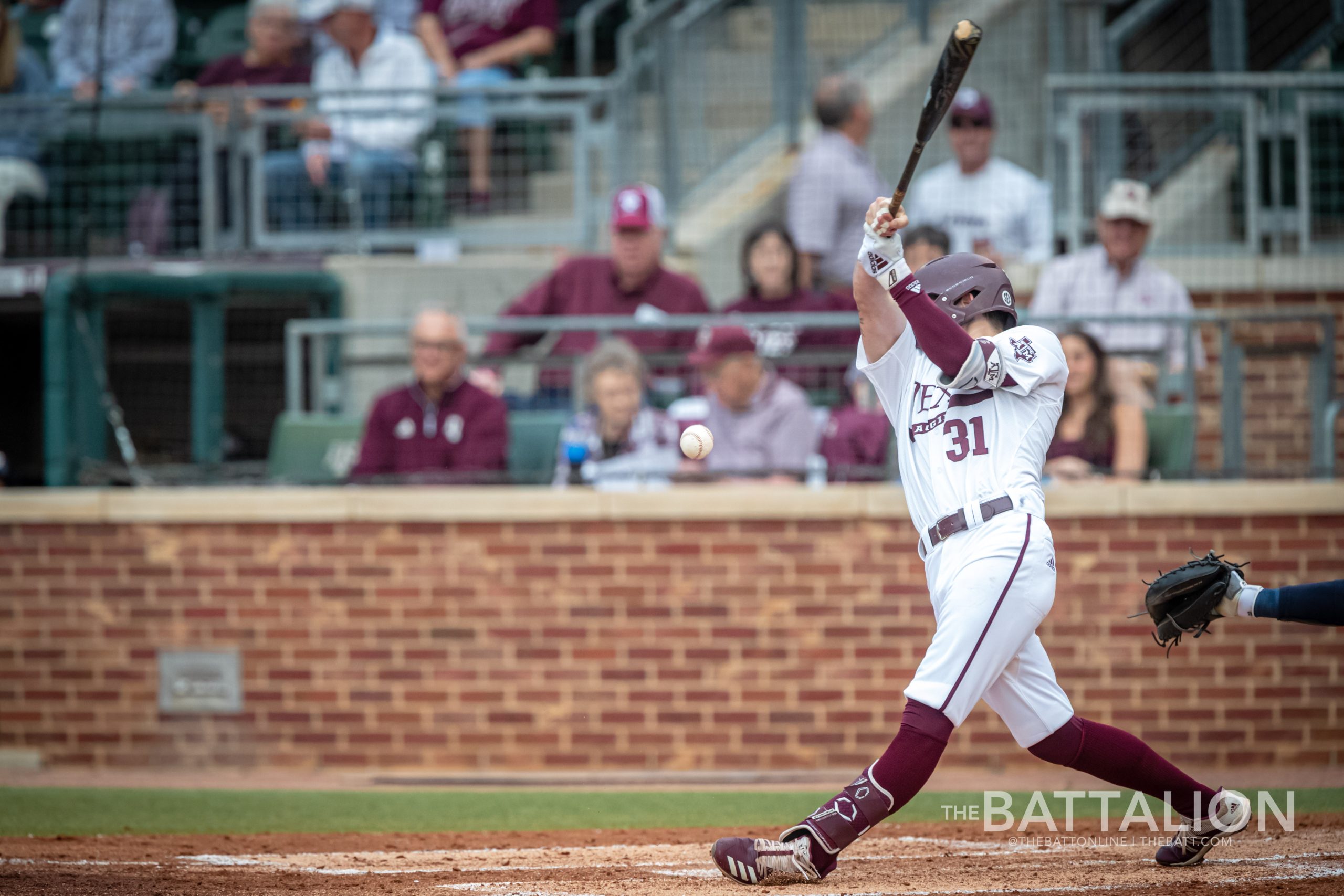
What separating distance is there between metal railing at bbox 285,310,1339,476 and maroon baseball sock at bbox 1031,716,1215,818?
276 cm

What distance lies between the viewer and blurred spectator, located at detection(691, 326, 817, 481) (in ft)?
21.8

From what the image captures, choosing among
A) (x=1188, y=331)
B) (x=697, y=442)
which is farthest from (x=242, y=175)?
(x=1188, y=331)

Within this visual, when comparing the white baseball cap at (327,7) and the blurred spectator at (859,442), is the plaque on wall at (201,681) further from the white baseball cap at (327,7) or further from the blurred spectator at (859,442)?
the white baseball cap at (327,7)

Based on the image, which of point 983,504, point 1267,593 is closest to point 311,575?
point 983,504

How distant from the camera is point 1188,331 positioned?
672 centimetres

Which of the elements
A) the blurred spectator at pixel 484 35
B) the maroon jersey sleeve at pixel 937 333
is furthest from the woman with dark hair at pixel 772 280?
the maroon jersey sleeve at pixel 937 333

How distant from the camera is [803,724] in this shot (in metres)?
6.65

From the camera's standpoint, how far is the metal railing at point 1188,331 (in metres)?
6.52

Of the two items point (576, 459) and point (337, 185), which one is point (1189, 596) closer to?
point (576, 459)

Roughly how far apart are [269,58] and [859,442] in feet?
16.4

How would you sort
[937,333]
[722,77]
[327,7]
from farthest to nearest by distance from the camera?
[327,7] < [722,77] < [937,333]

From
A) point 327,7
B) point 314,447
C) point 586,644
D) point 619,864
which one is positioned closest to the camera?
point 619,864

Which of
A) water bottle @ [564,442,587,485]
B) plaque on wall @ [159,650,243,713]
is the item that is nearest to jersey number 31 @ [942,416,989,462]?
water bottle @ [564,442,587,485]

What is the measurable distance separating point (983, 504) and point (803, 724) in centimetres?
295
